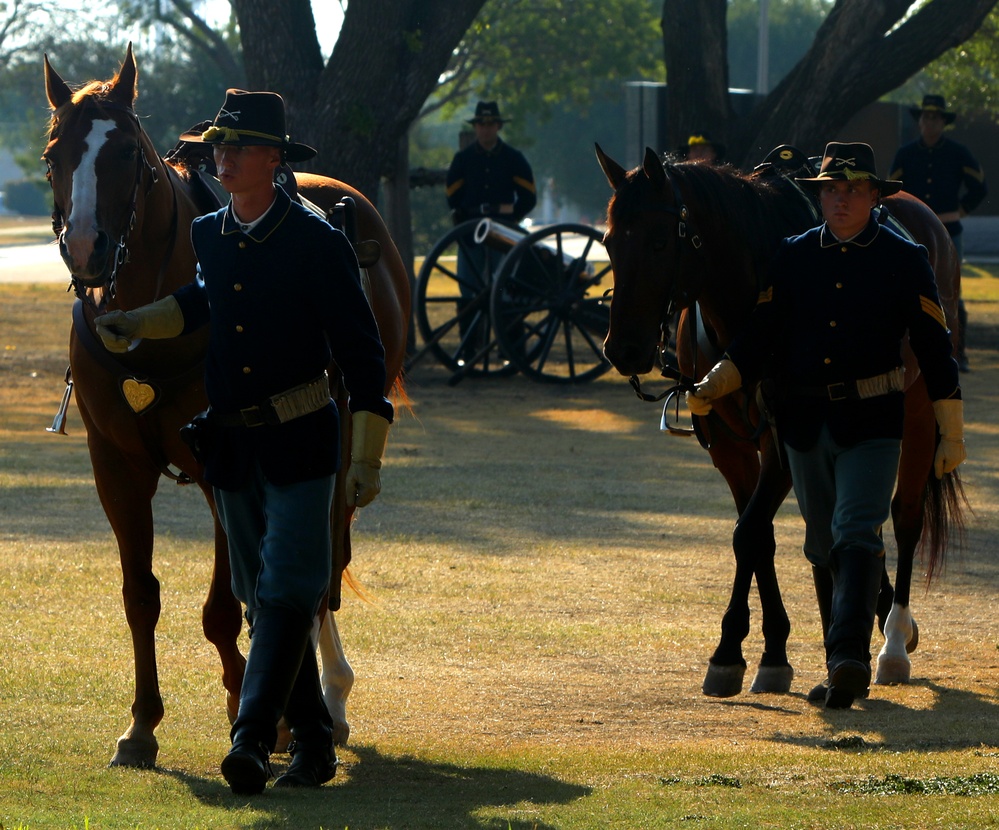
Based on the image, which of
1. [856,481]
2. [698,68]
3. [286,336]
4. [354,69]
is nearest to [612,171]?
[856,481]

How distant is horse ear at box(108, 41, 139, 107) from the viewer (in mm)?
5371

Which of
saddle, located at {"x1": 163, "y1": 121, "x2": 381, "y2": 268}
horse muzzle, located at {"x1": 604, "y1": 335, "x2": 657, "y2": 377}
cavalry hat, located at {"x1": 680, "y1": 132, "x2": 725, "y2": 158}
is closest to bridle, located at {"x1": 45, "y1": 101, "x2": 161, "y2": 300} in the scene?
saddle, located at {"x1": 163, "y1": 121, "x2": 381, "y2": 268}

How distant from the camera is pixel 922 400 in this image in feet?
23.0

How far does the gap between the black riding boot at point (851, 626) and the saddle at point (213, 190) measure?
185 centimetres

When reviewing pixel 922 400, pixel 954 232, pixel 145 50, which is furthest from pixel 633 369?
pixel 145 50

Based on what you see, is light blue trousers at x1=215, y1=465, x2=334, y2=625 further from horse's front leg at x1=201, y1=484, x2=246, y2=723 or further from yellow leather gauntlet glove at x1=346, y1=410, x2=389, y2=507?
horse's front leg at x1=201, y1=484, x2=246, y2=723

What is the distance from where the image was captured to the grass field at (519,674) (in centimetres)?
434

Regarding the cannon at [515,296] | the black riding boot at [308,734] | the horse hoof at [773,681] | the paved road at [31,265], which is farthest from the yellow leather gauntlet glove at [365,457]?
the paved road at [31,265]

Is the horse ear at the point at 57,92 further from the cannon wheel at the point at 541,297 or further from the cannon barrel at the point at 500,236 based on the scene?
the cannon barrel at the point at 500,236

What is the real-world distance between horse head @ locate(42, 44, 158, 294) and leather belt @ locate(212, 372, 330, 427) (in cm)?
74

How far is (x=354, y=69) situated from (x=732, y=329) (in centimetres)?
1037

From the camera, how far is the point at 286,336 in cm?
459

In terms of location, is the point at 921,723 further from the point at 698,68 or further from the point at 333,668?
the point at 698,68

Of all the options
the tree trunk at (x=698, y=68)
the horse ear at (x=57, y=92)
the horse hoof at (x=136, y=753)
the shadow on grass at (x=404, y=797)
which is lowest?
the horse hoof at (x=136, y=753)
